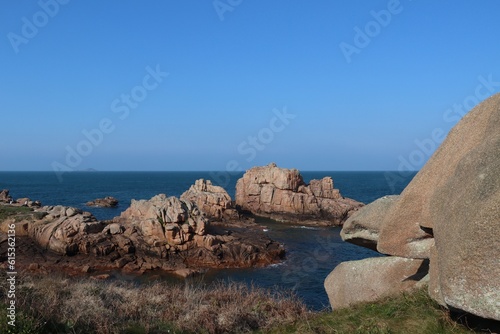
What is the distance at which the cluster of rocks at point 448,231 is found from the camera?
21.3 ft

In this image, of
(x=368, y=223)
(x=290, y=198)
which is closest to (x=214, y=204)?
(x=290, y=198)

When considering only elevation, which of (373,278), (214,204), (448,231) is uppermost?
(448,231)

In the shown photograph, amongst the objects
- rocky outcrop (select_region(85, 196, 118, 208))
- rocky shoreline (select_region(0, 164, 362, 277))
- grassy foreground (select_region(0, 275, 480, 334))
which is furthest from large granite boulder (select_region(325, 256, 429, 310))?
rocky outcrop (select_region(85, 196, 118, 208))

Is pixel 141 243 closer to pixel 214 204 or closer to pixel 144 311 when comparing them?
pixel 144 311

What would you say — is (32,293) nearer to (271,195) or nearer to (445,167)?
(445,167)

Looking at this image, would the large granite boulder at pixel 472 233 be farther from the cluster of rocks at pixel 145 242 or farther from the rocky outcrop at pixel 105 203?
the rocky outcrop at pixel 105 203

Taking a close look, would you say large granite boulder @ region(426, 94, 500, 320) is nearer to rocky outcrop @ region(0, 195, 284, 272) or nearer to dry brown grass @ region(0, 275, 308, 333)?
dry brown grass @ region(0, 275, 308, 333)

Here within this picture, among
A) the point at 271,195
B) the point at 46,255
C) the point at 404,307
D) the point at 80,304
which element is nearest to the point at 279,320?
the point at 404,307

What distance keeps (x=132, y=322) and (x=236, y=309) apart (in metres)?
3.16

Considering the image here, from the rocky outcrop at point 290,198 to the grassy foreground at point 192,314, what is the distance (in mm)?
51177

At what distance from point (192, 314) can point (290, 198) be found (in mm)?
56934

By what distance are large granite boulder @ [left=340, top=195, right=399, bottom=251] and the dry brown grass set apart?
10.2 feet

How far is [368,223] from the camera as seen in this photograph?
45.8ft

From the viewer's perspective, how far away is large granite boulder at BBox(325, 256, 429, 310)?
13.0 metres
